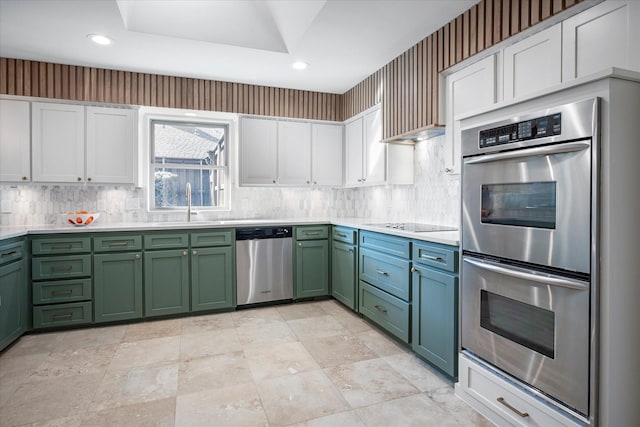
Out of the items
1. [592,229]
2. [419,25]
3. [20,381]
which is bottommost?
[20,381]

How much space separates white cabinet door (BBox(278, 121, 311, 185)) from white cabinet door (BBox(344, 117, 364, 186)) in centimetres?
48

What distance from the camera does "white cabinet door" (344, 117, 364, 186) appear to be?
4281 mm

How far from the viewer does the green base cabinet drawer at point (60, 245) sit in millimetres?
3270

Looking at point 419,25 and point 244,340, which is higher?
point 419,25

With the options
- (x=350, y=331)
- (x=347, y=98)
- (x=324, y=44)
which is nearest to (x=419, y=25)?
(x=324, y=44)

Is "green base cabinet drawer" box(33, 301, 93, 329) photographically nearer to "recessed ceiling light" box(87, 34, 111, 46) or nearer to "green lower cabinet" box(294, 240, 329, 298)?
"green lower cabinet" box(294, 240, 329, 298)

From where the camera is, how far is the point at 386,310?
10.2 feet

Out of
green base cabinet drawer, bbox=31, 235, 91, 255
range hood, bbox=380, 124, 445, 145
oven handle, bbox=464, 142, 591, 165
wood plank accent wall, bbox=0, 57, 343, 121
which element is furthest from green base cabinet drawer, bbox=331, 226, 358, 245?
green base cabinet drawer, bbox=31, 235, 91, 255

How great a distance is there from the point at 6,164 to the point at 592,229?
178 inches

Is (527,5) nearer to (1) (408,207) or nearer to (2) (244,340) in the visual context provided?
(1) (408,207)

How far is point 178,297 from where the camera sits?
12.2 feet

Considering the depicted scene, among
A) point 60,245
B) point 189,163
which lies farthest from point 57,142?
point 189,163

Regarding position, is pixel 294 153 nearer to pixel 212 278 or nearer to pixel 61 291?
pixel 212 278

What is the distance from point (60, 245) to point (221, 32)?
7.75 feet
